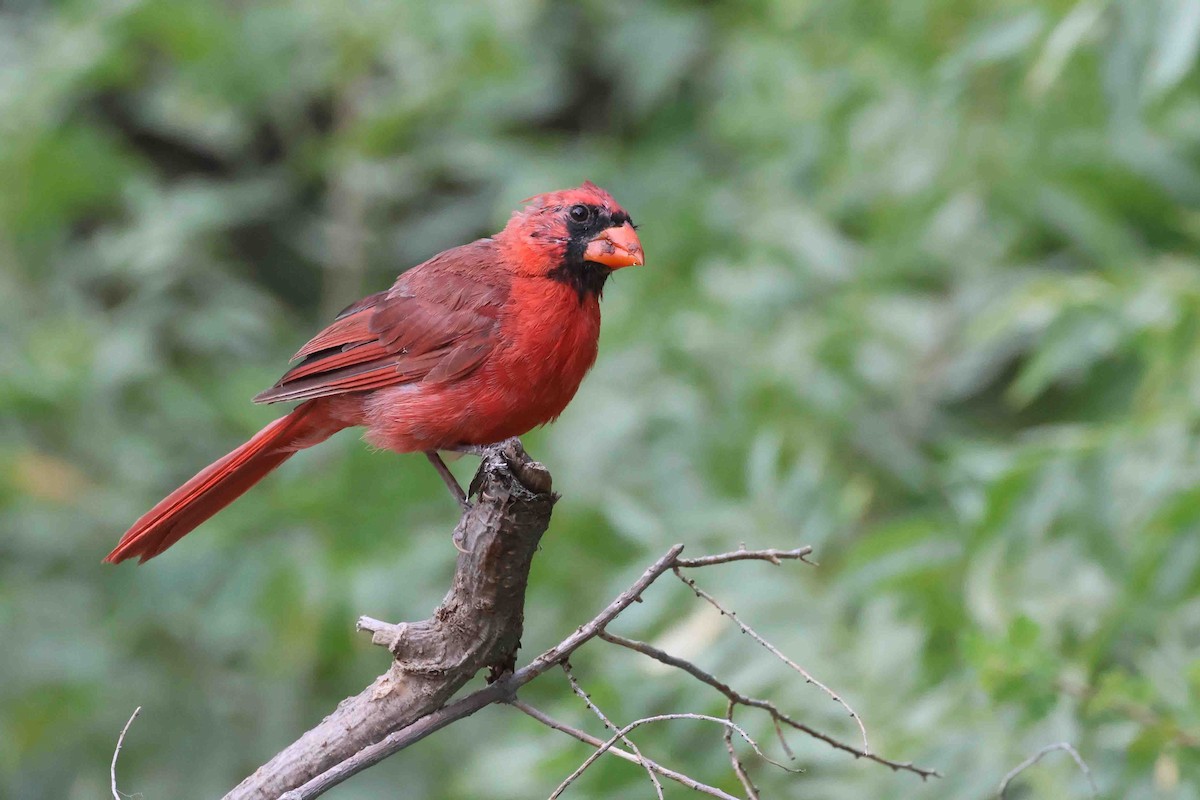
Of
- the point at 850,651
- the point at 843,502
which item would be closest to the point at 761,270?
the point at 843,502

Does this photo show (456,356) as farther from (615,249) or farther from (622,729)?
(622,729)

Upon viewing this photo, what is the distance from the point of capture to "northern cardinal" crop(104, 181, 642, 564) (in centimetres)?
284

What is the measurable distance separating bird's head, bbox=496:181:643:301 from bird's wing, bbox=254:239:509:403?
84mm

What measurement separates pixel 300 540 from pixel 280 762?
2.35 m

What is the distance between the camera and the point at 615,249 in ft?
9.71

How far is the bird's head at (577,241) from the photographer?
9.75 ft

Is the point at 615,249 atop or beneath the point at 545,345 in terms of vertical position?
atop

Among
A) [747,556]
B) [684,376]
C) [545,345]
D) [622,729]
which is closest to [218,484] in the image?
[545,345]

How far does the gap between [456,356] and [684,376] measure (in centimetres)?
136

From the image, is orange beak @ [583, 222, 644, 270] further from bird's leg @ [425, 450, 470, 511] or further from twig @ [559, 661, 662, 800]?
twig @ [559, 661, 662, 800]

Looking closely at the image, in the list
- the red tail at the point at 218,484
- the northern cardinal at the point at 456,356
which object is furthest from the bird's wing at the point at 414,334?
the red tail at the point at 218,484

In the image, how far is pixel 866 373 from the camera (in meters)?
4.01

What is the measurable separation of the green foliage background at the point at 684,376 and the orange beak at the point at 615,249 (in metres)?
0.78

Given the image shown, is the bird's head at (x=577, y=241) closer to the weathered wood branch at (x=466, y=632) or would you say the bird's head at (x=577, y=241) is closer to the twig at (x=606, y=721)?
the weathered wood branch at (x=466, y=632)
